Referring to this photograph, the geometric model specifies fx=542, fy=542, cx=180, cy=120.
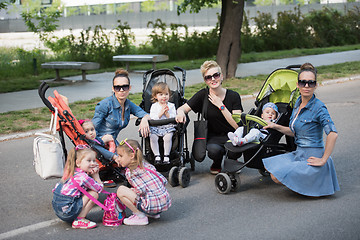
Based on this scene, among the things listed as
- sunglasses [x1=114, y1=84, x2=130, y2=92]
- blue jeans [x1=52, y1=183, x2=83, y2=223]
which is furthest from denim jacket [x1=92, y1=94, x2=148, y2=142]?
blue jeans [x1=52, y1=183, x2=83, y2=223]

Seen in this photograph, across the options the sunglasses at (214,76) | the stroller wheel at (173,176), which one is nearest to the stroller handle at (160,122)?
the stroller wheel at (173,176)

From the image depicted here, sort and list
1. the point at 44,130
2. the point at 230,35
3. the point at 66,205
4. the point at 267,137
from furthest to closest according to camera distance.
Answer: the point at 230,35, the point at 44,130, the point at 267,137, the point at 66,205

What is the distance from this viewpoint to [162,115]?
7070 mm

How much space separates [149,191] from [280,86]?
2.56m

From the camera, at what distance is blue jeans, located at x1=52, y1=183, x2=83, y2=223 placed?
536 cm

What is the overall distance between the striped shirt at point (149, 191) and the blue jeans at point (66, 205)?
1.90ft

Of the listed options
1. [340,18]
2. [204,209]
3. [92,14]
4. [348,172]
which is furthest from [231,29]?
[92,14]

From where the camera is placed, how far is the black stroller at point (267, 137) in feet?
20.8

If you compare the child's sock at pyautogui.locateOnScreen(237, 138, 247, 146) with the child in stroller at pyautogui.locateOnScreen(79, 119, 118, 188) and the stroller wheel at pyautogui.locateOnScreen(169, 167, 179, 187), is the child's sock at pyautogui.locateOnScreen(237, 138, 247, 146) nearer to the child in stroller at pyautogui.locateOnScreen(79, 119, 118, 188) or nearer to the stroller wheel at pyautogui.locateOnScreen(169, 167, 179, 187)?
the stroller wheel at pyautogui.locateOnScreen(169, 167, 179, 187)

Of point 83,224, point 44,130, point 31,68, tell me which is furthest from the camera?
point 31,68

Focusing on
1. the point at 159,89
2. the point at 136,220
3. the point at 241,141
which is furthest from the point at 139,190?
the point at 159,89

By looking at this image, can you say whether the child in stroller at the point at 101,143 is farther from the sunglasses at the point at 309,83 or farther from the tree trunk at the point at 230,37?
the tree trunk at the point at 230,37

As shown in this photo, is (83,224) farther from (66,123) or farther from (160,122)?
(160,122)

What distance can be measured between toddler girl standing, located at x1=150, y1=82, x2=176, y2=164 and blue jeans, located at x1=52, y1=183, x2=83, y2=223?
167 cm
